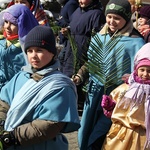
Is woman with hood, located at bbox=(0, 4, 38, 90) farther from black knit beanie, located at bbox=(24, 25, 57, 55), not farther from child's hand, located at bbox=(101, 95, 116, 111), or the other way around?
black knit beanie, located at bbox=(24, 25, 57, 55)

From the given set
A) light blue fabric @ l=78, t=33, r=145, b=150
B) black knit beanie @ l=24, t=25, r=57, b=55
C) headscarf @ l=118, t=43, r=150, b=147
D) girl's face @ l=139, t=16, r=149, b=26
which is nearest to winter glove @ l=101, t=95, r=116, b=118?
headscarf @ l=118, t=43, r=150, b=147

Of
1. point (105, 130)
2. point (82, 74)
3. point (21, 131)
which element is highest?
point (21, 131)

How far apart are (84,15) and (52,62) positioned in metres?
3.11

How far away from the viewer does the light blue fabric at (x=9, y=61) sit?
474 centimetres

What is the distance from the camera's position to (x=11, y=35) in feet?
15.1

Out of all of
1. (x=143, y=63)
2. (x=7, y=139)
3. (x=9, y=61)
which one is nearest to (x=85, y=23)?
(x=9, y=61)

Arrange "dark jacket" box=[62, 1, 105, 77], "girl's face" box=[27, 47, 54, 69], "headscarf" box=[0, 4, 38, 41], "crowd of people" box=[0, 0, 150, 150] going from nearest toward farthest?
"crowd of people" box=[0, 0, 150, 150], "girl's face" box=[27, 47, 54, 69], "headscarf" box=[0, 4, 38, 41], "dark jacket" box=[62, 1, 105, 77]

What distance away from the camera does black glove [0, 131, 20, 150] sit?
3088mm

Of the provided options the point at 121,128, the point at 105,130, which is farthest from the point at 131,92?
the point at 105,130

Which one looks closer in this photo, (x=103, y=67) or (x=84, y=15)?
(x=103, y=67)

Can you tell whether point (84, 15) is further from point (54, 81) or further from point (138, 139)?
point (54, 81)

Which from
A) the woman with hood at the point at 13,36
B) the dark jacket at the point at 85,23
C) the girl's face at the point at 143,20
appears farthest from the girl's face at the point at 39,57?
the girl's face at the point at 143,20

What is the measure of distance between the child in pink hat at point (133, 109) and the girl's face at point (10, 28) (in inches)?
43.4

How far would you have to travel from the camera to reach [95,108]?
4996mm
